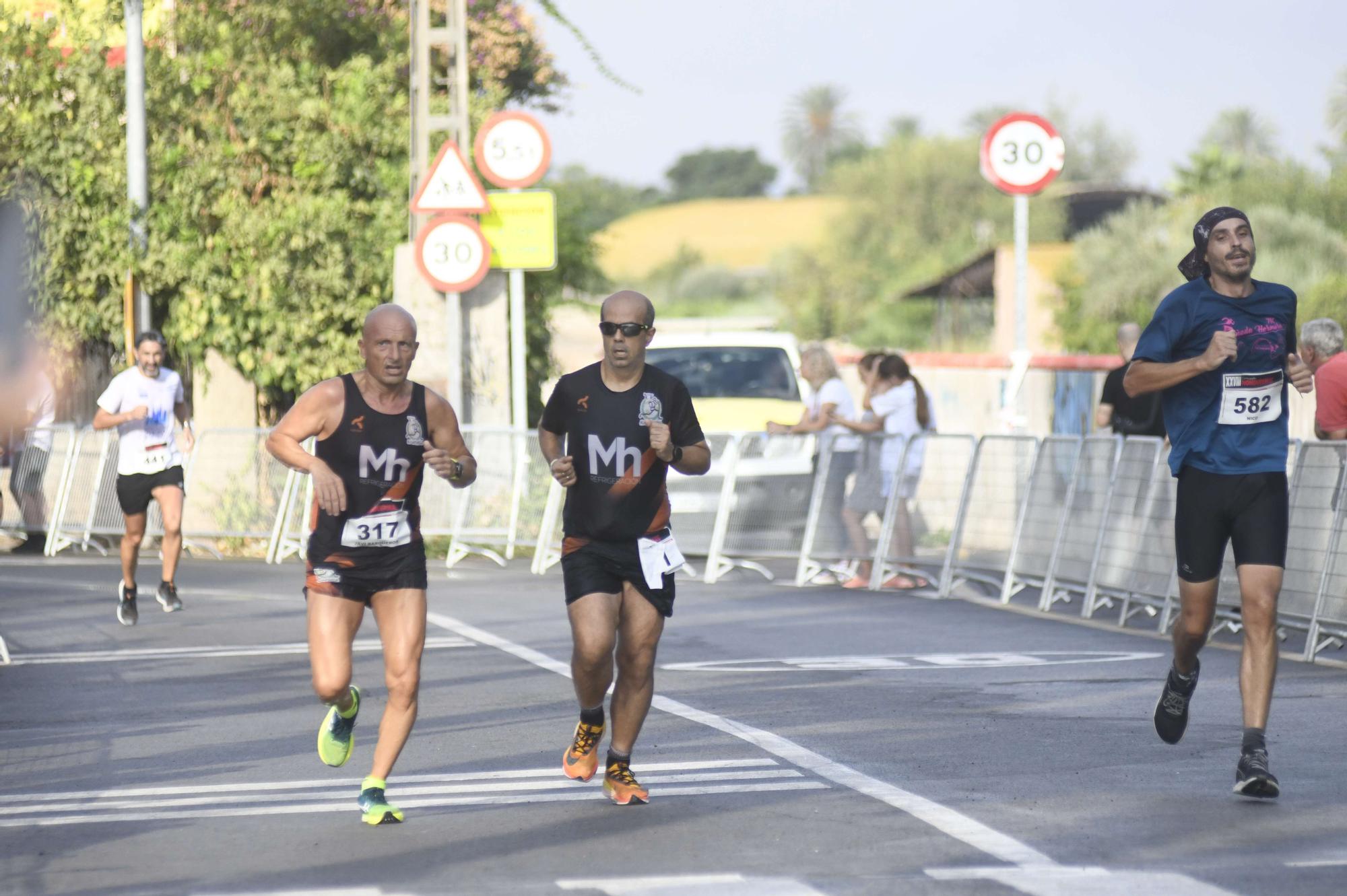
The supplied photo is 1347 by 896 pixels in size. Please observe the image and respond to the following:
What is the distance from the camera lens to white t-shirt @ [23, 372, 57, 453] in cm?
1970

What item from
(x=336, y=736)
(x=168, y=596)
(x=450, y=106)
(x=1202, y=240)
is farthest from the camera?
(x=450, y=106)

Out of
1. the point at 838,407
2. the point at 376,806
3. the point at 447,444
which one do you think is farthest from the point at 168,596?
the point at 376,806

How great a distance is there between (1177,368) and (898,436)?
9096 mm

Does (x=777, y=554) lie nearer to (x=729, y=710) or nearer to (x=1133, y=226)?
(x=729, y=710)

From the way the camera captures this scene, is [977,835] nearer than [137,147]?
Yes

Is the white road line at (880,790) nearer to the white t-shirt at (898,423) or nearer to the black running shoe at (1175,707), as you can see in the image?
the black running shoe at (1175,707)

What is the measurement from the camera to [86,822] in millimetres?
7324

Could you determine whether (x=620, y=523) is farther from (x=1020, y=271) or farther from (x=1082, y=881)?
(x=1020, y=271)

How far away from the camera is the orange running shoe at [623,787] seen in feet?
24.5

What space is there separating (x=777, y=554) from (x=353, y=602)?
10.4 metres

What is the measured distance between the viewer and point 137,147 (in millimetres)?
21391

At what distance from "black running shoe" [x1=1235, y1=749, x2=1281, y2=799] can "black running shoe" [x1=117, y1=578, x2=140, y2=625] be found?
29.8 ft

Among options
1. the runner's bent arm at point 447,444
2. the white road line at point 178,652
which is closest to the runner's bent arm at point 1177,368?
the runner's bent arm at point 447,444

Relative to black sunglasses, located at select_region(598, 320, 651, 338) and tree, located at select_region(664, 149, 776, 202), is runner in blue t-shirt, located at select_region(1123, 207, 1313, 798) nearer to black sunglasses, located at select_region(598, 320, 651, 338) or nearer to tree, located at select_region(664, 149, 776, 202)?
black sunglasses, located at select_region(598, 320, 651, 338)
